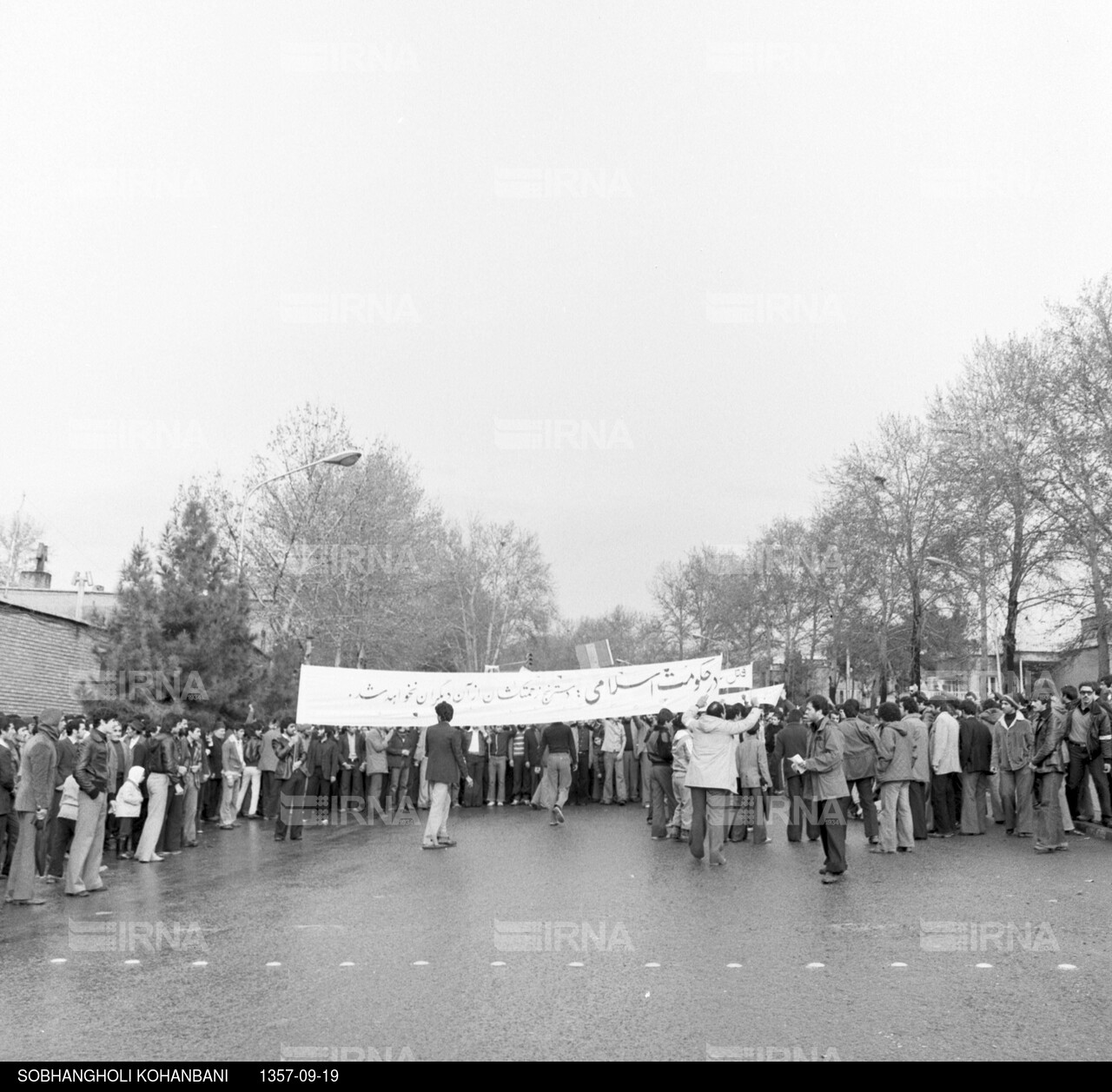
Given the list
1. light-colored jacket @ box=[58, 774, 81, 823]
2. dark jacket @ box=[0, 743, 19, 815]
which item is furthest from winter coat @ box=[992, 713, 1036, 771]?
dark jacket @ box=[0, 743, 19, 815]

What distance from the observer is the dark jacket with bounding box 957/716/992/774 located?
15703 millimetres

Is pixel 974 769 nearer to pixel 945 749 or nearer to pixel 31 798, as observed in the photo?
pixel 945 749

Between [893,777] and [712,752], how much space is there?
2545mm

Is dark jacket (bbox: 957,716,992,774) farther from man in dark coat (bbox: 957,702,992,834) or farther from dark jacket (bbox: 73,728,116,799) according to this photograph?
dark jacket (bbox: 73,728,116,799)

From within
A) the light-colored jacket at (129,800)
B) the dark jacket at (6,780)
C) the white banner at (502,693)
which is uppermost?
the white banner at (502,693)

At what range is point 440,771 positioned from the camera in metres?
14.8

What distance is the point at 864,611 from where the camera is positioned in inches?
1736

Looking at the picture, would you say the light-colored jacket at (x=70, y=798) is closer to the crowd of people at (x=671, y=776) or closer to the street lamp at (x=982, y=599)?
the crowd of people at (x=671, y=776)

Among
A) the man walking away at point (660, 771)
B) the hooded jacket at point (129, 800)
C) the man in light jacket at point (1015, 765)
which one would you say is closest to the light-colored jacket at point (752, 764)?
the man walking away at point (660, 771)

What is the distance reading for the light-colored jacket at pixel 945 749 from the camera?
15.9 meters

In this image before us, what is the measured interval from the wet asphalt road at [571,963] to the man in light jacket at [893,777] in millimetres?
661

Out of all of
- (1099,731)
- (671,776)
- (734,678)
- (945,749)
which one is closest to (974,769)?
(945,749)

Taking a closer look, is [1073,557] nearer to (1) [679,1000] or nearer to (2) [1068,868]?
(2) [1068,868]

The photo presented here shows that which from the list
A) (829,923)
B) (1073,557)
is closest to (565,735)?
(829,923)
